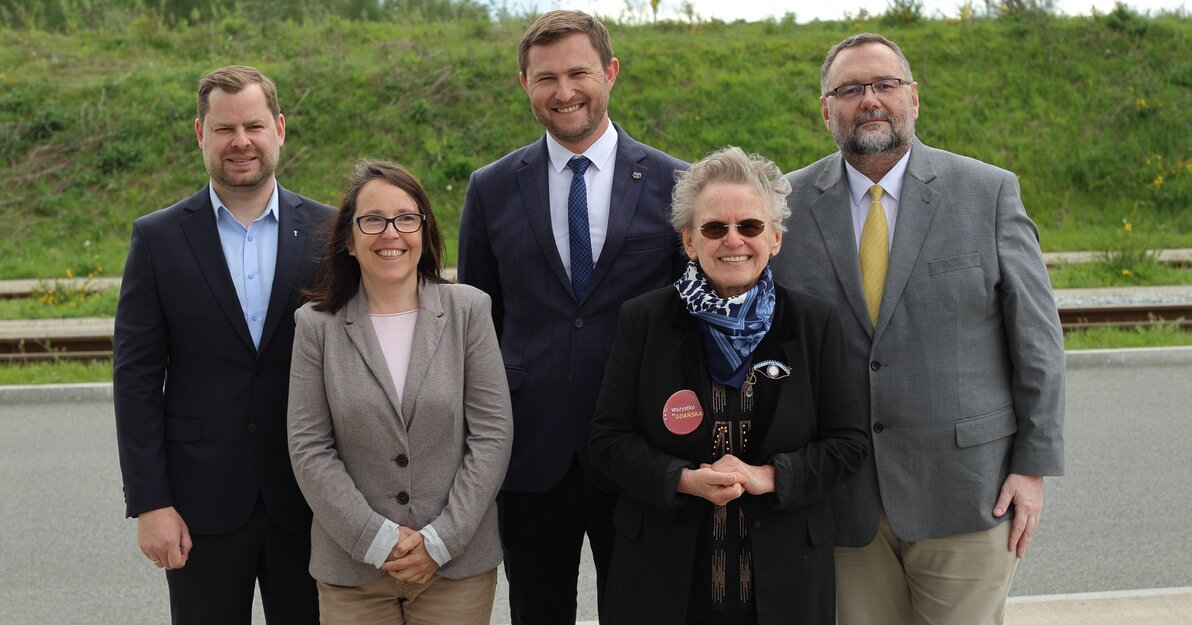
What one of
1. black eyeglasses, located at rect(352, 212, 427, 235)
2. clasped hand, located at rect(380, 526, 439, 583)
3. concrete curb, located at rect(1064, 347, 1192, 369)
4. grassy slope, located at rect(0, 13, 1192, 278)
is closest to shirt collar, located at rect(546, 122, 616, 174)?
black eyeglasses, located at rect(352, 212, 427, 235)

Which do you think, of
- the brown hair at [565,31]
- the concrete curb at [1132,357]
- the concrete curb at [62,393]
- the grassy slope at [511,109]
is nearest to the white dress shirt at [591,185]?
the brown hair at [565,31]

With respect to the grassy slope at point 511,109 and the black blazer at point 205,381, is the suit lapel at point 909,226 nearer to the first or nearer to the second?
the black blazer at point 205,381

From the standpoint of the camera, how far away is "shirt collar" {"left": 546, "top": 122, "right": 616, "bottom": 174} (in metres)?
3.81

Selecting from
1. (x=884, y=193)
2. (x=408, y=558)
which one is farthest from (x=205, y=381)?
(x=884, y=193)

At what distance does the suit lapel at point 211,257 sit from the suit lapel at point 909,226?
211 centimetres

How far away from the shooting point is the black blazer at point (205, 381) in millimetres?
3441

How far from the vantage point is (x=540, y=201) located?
3777mm

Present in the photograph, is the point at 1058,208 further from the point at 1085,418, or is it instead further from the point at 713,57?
the point at 1085,418

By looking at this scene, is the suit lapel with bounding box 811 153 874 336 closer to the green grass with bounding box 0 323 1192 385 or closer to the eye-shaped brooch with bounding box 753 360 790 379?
the eye-shaped brooch with bounding box 753 360 790 379

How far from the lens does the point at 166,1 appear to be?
26.6 m

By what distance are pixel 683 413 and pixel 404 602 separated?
3.59 ft

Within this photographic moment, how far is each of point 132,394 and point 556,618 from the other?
164 centimetres

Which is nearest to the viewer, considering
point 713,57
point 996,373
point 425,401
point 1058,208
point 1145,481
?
point 425,401

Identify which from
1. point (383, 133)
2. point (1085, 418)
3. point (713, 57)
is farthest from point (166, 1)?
point (1085, 418)
